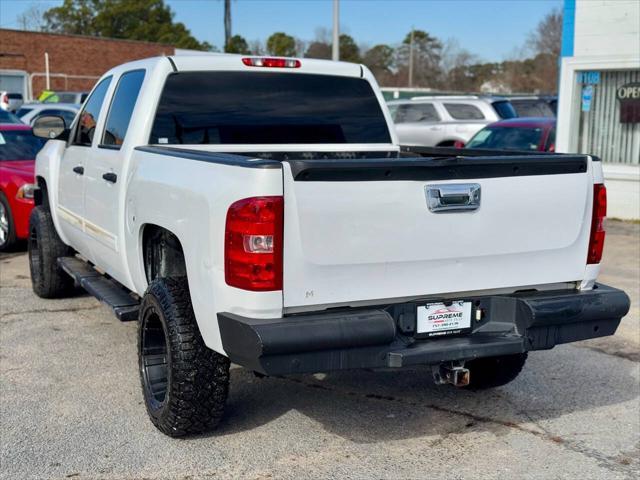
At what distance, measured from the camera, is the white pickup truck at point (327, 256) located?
3.87 metres

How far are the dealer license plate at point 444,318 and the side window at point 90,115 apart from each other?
3.31 m

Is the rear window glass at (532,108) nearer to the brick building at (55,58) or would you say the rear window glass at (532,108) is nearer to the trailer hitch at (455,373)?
the trailer hitch at (455,373)

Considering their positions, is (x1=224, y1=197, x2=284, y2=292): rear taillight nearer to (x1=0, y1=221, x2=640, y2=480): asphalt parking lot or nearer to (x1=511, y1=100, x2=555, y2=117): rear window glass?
(x1=0, y1=221, x2=640, y2=480): asphalt parking lot

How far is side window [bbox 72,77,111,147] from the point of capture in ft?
21.2

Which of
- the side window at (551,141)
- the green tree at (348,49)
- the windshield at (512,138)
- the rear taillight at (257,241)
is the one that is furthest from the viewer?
the green tree at (348,49)

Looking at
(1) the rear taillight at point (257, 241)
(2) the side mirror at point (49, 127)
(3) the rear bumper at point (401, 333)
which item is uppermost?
(2) the side mirror at point (49, 127)

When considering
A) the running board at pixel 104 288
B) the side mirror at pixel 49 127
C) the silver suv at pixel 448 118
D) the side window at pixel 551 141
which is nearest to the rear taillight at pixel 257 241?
the running board at pixel 104 288

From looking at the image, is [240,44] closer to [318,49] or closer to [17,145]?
[318,49]

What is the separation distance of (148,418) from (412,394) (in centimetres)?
166

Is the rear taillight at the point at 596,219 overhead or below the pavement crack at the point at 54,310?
overhead

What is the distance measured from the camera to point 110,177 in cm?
559

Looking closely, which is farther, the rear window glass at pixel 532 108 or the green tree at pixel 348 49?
the green tree at pixel 348 49

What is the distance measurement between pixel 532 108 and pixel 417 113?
278 cm

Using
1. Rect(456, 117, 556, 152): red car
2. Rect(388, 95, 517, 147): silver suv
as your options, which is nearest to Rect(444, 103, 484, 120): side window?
Rect(388, 95, 517, 147): silver suv
